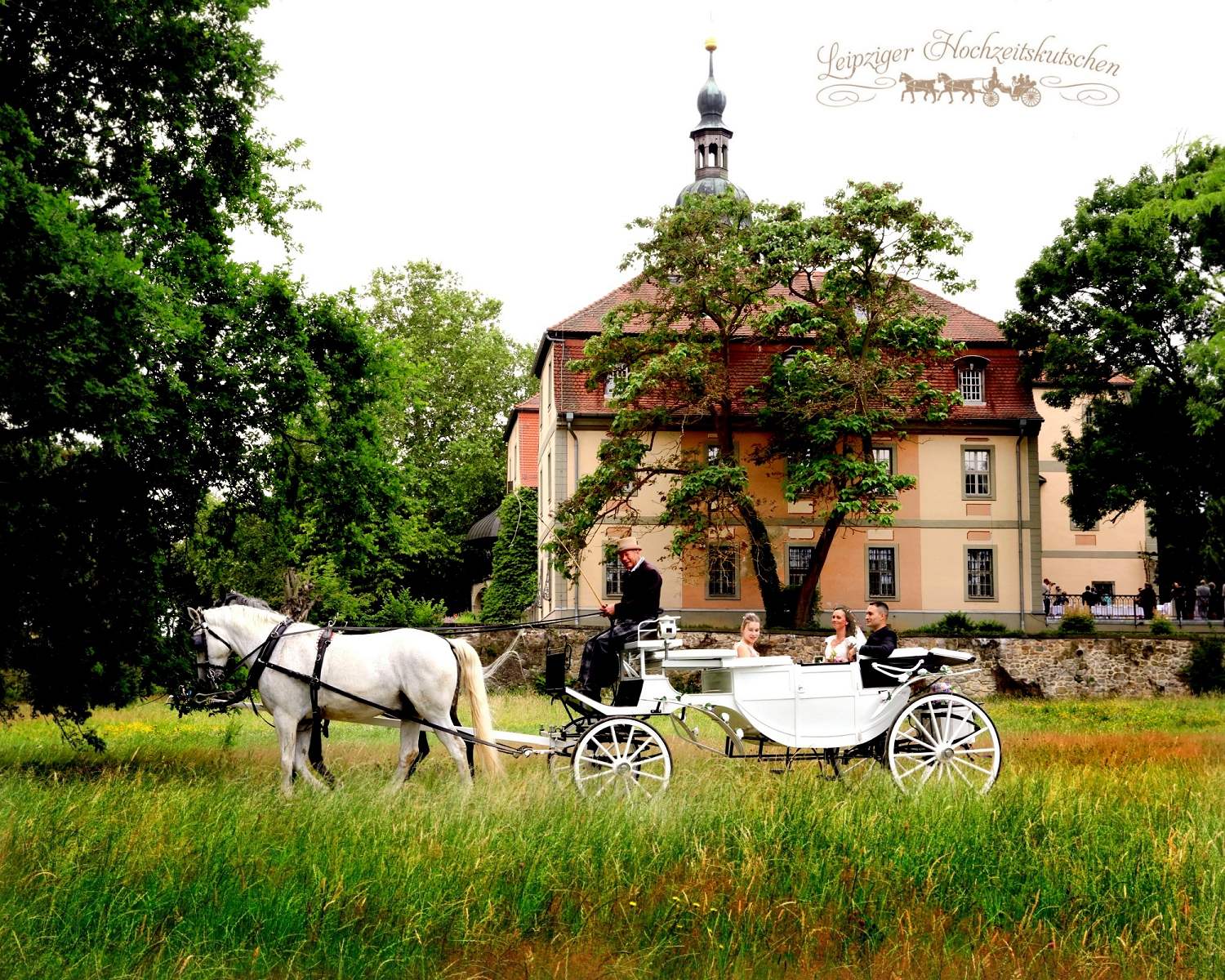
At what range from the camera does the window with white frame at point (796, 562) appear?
38.4 metres

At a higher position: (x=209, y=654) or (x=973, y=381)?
(x=973, y=381)

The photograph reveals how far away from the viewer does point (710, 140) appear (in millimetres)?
52906

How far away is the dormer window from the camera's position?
128 feet

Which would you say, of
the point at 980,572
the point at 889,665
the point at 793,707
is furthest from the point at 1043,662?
the point at 793,707

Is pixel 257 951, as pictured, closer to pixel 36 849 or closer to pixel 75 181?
pixel 36 849

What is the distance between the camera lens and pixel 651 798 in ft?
28.0

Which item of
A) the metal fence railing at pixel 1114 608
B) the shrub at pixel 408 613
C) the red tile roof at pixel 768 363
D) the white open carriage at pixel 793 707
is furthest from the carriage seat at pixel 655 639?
the metal fence railing at pixel 1114 608

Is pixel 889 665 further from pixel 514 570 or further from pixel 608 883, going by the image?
pixel 514 570

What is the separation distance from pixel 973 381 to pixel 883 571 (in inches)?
249

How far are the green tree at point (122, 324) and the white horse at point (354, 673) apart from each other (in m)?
1.89

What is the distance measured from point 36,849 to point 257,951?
206 cm

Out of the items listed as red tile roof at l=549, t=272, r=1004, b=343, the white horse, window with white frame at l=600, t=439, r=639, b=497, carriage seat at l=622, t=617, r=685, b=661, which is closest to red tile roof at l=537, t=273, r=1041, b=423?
red tile roof at l=549, t=272, r=1004, b=343

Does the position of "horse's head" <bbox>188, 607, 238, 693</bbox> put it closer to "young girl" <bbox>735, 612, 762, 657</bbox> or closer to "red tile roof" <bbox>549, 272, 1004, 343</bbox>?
"young girl" <bbox>735, 612, 762, 657</bbox>

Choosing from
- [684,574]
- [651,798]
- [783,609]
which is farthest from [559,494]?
[651,798]
